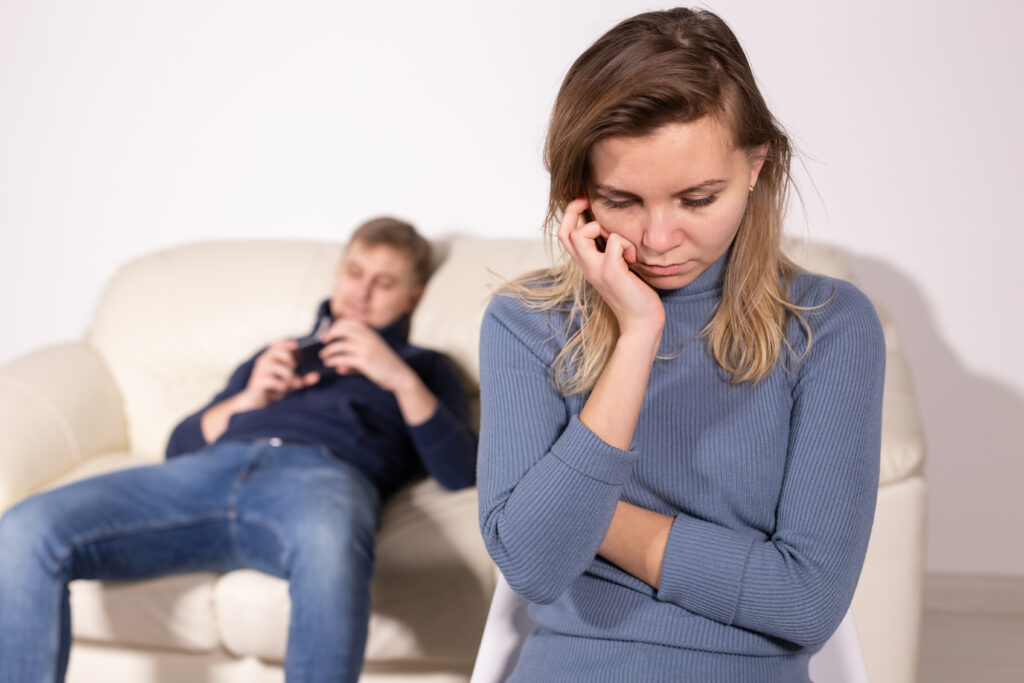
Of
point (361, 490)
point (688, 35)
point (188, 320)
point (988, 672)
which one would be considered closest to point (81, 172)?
point (188, 320)

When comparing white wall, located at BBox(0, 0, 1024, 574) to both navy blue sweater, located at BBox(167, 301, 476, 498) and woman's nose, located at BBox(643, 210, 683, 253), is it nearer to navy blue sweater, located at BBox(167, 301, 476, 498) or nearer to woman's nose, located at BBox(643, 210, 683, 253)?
navy blue sweater, located at BBox(167, 301, 476, 498)

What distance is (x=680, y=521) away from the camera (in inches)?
40.9

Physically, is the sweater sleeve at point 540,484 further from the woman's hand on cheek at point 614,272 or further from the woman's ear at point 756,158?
the woman's ear at point 756,158

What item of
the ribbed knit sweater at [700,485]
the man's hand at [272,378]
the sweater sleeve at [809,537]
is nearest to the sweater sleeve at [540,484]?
the ribbed knit sweater at [700,485]

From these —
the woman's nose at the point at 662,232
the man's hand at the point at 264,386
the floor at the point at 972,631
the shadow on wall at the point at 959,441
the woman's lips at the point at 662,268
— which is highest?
the woman's nose at the point at 662,232

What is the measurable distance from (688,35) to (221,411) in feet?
4.91

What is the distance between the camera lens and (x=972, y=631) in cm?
237

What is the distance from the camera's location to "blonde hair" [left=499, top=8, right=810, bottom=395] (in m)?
0.93

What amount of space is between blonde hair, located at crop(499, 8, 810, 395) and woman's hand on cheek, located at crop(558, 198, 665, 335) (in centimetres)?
4

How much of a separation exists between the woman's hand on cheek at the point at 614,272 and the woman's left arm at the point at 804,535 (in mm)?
202

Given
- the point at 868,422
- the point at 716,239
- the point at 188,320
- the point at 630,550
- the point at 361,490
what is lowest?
the point at 361,490

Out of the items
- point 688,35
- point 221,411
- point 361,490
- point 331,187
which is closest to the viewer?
point 688,35

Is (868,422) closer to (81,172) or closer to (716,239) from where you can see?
(716,239)

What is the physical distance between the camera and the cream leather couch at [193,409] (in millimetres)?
1667
